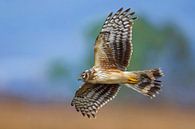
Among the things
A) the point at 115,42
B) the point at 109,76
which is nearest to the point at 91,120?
the point at 115,42

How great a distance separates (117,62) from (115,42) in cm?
21

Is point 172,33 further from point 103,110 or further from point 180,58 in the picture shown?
point 103,110

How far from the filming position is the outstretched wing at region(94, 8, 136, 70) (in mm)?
8375

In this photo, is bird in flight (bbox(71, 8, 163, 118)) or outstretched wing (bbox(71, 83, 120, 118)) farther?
outstretched wing (bbox(71, 83, 120, 118))

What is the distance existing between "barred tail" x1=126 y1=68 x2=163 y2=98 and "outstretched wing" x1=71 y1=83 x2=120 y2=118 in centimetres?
46

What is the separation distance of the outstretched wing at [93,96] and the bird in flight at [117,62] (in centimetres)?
8

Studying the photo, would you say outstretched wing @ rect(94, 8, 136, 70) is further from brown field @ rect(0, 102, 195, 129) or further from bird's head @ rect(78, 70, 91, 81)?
brown field @ rect(0, 102, 195, 129)

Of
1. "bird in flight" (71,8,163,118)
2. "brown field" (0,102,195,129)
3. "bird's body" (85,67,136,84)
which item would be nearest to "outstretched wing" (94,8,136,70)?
"bird in flight" (71,8,163,118)

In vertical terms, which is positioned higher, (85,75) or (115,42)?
(115,42)

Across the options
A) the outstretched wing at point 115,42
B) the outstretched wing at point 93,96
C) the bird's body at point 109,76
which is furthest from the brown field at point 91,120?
the bird's body at point 109,76

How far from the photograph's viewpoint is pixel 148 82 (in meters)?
8.36

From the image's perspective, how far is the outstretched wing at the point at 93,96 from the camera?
28.8ft

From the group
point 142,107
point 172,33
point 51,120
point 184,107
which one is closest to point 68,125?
point 51,120

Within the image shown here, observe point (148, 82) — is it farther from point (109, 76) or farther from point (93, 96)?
point (93, 96)
